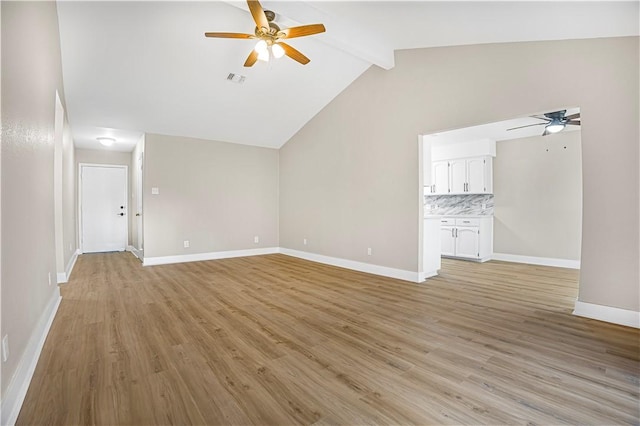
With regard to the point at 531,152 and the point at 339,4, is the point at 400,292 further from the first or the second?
the point at 531,152

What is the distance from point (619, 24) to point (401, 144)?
2.43m

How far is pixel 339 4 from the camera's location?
334cm

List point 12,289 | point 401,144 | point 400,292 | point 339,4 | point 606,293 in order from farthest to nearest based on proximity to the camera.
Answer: point 401,144 < point 400,292 < point 339,4 < point 606,293 < point 12,289

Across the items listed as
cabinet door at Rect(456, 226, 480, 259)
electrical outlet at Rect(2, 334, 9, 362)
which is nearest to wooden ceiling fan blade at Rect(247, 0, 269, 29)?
electrical outlet at Rect(2, 334, 9, 362)

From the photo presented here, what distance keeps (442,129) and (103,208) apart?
26.0 feet

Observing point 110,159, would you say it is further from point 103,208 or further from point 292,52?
point 292,52

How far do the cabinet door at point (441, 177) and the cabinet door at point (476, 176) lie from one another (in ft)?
1.61

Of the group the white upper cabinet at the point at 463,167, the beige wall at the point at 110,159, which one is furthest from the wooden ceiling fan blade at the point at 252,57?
the beige wall at the point at 110,159

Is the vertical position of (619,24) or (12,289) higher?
(619,24)

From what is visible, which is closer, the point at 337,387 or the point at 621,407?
the point at 621,407

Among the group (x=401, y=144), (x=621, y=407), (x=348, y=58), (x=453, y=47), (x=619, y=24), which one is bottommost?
(x=621, y=407)

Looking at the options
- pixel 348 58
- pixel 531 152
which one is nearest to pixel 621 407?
pixel 348 58

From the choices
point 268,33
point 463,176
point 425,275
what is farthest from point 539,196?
point 268,33

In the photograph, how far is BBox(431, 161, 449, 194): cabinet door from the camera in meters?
6.84
